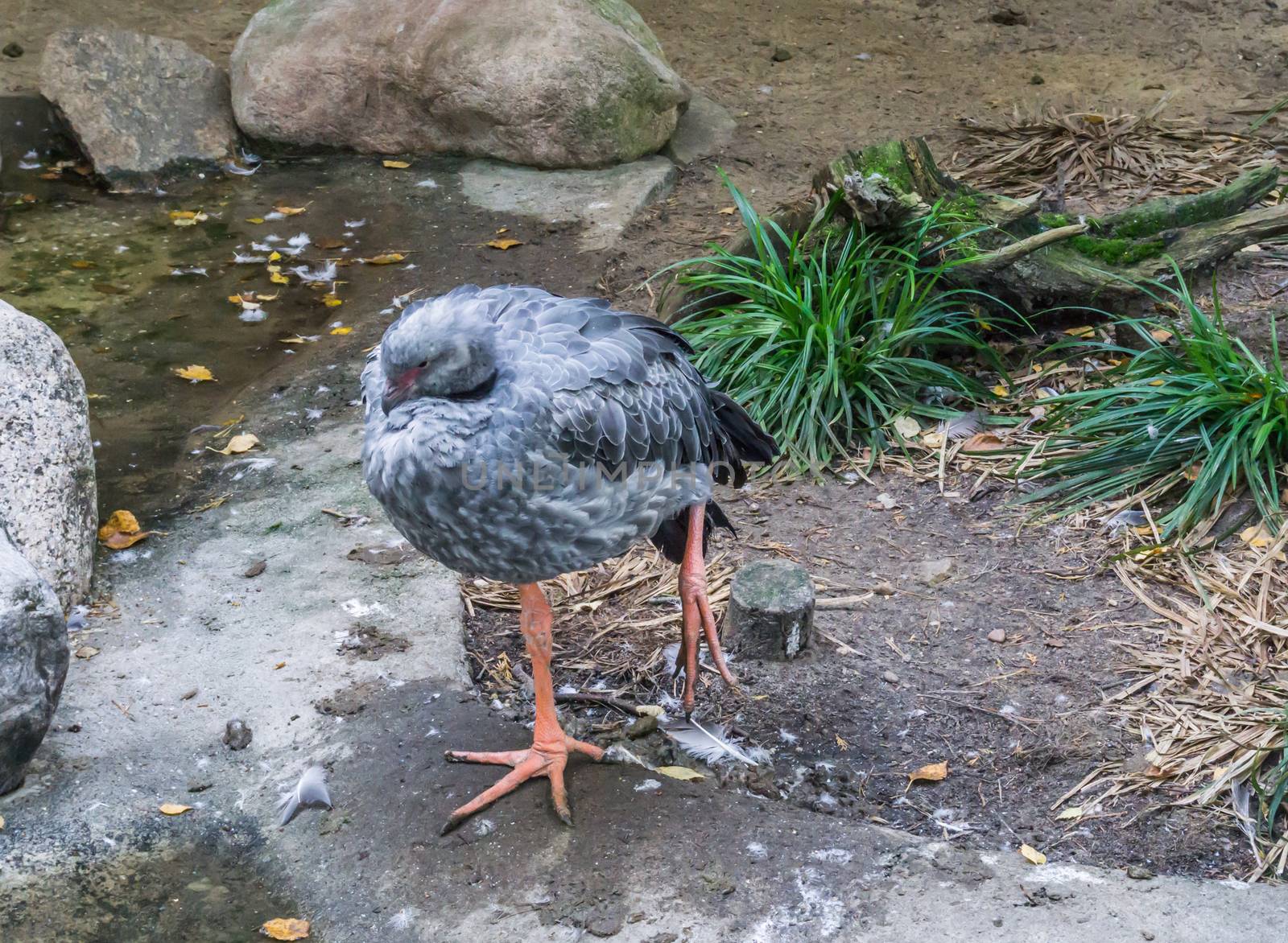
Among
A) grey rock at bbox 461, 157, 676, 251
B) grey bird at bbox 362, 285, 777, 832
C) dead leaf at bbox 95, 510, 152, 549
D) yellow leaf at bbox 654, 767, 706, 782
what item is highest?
grey bird at bbox 362, 285, 777, 832

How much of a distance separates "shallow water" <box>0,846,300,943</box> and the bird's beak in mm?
1154

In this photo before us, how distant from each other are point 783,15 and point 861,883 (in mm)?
7265

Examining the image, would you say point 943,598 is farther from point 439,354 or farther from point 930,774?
point 439,354

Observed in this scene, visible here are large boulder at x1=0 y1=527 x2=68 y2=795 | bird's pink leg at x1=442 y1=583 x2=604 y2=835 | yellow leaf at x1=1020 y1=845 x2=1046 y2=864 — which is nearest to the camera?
yellow leaf at x1=1020 y1=845 x2=1046 y2=864

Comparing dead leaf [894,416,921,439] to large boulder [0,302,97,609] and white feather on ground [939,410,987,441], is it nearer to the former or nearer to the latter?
white feather on ground [939,410,987,441]

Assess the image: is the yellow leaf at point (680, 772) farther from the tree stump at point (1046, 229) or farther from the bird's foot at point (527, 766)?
the tree stump at point (1046, 229)

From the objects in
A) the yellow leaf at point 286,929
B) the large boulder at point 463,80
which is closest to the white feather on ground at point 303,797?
the yellow leaf at point 286,929

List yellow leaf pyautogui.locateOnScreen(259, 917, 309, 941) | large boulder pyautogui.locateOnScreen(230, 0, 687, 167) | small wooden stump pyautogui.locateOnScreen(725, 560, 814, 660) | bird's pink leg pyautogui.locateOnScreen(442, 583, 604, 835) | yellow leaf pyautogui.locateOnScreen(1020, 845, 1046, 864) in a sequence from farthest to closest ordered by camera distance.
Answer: large boulder pyautogui.locateOnScreen(230, 0, 687, 167) → small wooden stump pyautogui.locateOnScreen(725, 560, 814, 660) → bird's pink leg pyautogui.locateOnScreen(442, 583, 604, 835) → yellow leaf pyautogui.locateOnScreen(1020, 845, 1046, 864) → yellow leaf pyautogui.locateOnScreen(259, 917, 309, 941)

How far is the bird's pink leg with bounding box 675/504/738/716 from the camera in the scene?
3352 mm

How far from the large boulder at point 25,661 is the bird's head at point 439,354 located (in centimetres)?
106

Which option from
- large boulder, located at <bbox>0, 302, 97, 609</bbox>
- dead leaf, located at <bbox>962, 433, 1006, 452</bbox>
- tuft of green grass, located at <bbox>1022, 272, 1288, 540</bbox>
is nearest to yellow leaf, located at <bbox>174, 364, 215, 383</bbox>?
large boulder, located at <bbox>0, 302, 97, 609</bbox>

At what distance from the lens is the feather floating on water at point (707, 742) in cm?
333

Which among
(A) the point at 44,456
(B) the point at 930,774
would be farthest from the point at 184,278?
(B) the point at 930,774

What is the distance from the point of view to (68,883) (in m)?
2.84
